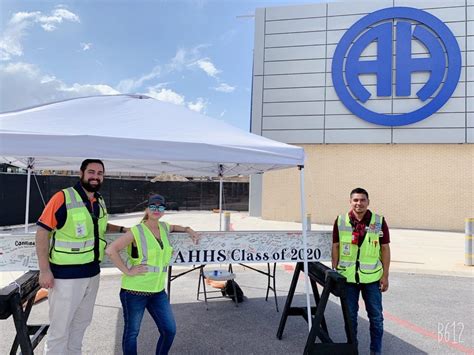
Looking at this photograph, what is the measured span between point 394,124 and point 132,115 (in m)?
14.1

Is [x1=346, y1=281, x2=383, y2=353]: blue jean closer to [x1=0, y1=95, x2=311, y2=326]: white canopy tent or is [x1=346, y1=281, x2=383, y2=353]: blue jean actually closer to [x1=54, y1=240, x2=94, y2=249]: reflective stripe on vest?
[x1=0, y1=95, x2=311, y2=326]: white canopy tent

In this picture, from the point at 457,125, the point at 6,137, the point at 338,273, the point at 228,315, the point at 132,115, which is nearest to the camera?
the point at 6,137

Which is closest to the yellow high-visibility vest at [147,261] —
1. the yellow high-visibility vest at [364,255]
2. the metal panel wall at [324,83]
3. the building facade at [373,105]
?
the yellow high-visibility vest at [364,255]

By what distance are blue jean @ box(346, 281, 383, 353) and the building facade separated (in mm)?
12766

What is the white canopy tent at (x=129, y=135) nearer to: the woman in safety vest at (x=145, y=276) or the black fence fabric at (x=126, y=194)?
the woman in safety vest at (x=145, y=276)

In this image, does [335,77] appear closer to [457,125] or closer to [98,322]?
[457,125]

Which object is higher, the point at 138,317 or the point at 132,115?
the point at 132,115

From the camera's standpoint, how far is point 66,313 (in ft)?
8.64

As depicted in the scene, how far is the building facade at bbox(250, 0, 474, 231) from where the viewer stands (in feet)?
48.2

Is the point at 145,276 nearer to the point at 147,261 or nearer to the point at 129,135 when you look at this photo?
the point at 147,261

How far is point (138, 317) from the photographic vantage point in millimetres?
2697

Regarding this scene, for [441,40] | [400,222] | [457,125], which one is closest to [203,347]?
[400,222]

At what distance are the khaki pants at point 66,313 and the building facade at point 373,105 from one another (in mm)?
13826

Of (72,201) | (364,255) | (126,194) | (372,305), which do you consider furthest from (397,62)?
(72,201)
